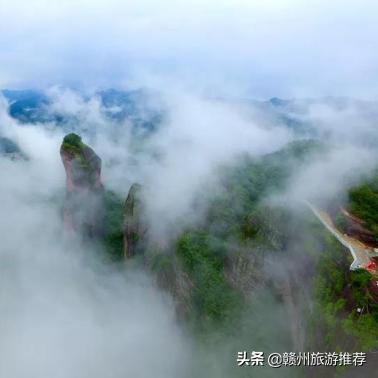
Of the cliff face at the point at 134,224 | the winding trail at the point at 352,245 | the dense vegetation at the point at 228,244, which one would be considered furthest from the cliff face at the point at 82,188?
the winding trail at the point at 352,245

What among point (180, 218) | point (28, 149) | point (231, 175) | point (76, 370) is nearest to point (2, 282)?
point (76, 370)

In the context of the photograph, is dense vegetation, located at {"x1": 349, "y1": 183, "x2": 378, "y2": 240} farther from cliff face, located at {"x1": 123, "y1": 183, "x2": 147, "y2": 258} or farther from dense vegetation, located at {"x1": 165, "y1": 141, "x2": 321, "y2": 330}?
cliff face, located at {"x1": 123, "y1": 183, "x2": 147, "y2": 258}

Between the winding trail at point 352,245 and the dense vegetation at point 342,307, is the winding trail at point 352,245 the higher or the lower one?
the higher one

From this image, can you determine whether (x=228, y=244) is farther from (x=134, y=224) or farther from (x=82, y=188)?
(x=82, y=188)

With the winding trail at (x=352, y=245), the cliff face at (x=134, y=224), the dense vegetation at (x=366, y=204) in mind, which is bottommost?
the cliff face at (x=134, y=224)

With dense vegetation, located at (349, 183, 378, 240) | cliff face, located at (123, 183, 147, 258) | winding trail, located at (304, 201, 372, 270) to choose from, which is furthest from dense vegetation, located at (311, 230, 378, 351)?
cliff face, located at (123, 183, 147, 258)

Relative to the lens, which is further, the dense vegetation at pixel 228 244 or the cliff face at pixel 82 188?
the cliff face at pixel 82 188

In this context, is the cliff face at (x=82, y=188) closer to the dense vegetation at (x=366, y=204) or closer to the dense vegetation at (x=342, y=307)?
the dense vegetation at (x=366, y=204)
